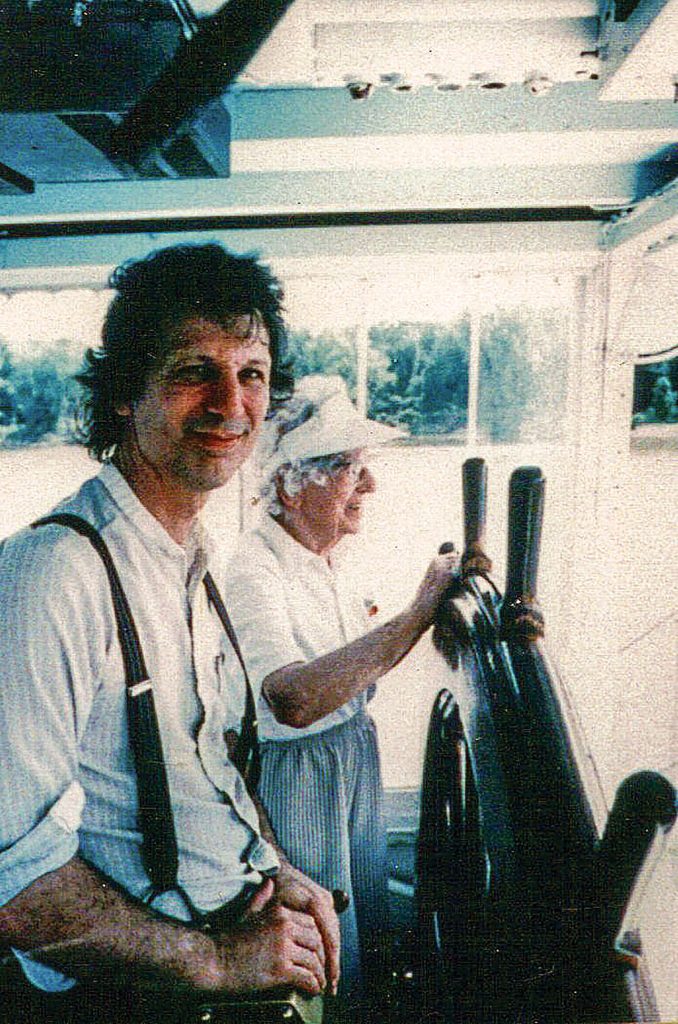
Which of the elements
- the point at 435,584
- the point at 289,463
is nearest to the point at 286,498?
the point at 289,463

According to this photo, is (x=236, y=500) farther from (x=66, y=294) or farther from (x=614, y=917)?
A: (x=614, y=917)

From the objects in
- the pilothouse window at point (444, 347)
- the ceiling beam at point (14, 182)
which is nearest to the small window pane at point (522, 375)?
the pilothouse window at point (444, 347)

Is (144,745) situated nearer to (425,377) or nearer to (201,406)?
(201,406)

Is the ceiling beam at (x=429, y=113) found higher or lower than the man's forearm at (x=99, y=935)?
higher

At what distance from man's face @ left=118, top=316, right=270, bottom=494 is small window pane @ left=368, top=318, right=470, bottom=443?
0.20m

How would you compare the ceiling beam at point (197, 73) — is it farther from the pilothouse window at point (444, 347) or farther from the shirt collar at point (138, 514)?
the shirt collar at point (138, 514)

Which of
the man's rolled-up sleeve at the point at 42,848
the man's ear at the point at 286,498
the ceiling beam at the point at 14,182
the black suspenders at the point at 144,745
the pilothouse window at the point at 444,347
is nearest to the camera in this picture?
the man's rolled-up sleeve at the point at 42,848

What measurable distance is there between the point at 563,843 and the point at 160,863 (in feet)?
1.73

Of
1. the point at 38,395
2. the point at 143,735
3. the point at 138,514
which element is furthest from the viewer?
the point at 38,395

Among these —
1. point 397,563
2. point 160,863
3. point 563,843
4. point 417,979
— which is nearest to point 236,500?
point 397,563

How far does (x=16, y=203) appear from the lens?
3.25 ft

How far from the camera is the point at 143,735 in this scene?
2.72 ft

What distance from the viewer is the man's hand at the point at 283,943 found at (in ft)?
2.98

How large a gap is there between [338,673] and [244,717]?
0.62ft
